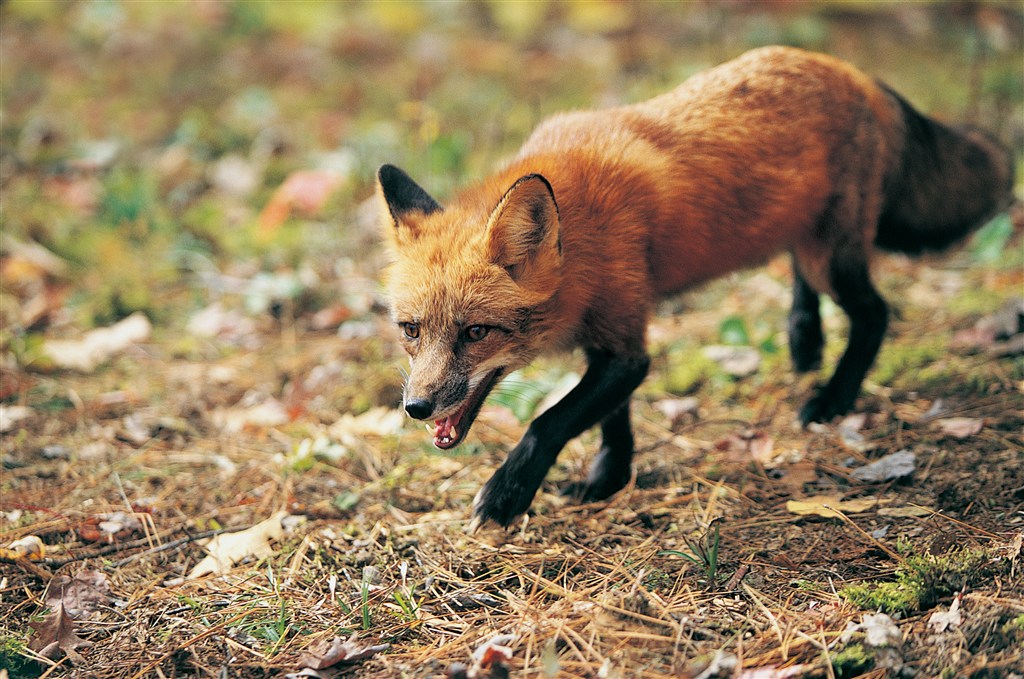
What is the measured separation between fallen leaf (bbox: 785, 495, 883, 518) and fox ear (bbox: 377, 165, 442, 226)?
1.87 metres

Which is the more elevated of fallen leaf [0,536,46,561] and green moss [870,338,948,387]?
fallen leaf [0,536,46,561]

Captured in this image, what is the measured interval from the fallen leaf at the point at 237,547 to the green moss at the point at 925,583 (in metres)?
2.09

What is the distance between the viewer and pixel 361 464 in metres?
3.99

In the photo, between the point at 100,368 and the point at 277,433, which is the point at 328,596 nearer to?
the point at 277,433

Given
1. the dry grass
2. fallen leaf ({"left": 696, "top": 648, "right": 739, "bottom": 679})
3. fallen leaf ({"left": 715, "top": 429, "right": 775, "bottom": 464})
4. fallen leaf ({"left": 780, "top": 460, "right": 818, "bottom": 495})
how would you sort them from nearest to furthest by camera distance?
1. fallen leaf ({"left": 696, "top": 648, "right": 739, "bottom": 679})
2. the dry grass
3. fallen leaf ({"left": 780, "top": 460, "right": 818, "bottom": 495})
4. fallen leaf ({"left": 715, "top": 429, "right": 775, "bottom": 464})

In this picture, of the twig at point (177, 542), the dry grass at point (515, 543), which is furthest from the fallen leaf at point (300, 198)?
the twig at point (177, 542)

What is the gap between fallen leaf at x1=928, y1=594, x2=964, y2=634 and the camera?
8.15ft

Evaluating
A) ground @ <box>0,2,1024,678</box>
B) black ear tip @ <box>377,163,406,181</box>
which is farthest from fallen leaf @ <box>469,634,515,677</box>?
black ear tip @ <box>377,163,406,181</box>

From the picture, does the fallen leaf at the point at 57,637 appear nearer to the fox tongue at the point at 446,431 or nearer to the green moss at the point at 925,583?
the fox tongue at the point at 446,431

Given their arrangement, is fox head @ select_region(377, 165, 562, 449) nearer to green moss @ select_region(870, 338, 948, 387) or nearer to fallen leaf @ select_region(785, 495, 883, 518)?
fallen leaf @ select_region(785, 495, 883, 518)

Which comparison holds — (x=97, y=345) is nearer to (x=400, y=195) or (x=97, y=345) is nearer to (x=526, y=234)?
(x=400, y=195)

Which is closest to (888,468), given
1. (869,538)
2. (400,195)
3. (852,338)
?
(869,538)

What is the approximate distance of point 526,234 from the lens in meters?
3.22

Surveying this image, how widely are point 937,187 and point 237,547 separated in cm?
386
